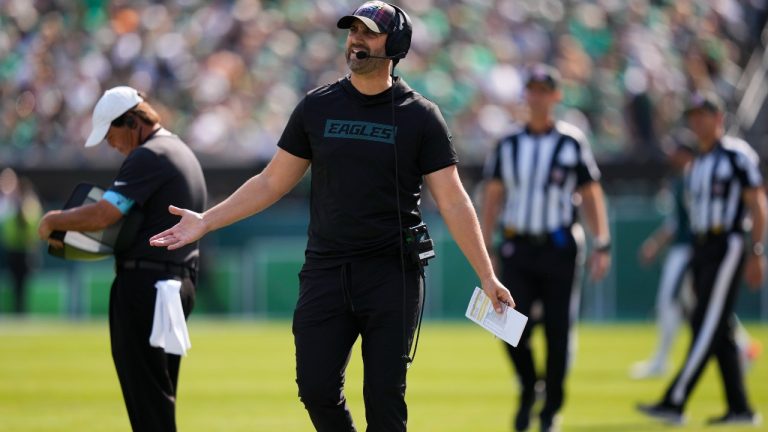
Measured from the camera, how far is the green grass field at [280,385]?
35.2ft

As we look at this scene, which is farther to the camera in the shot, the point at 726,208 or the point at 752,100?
the point at 752,100

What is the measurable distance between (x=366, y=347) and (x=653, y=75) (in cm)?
1967

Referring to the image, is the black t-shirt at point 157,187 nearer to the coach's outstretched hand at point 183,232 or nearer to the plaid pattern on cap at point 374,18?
the coach's outstretched hand at point 183,232

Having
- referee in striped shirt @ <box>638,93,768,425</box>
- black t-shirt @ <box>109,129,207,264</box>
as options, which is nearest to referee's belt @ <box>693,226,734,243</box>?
referee in striped shirt @ <box>638,93,768,425</box>

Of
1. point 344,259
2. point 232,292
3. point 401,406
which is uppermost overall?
point 344,259

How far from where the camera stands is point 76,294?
77.5 ft

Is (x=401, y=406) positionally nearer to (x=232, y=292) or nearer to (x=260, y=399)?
(x=260, y=399)

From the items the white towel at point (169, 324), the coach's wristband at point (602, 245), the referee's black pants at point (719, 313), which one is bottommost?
the referee's black pants at point (719, 313)

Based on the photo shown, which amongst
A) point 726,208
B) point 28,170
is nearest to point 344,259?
point 726,208

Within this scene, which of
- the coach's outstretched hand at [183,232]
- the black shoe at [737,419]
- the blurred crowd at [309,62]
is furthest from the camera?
the blurred crowd at [309,62]

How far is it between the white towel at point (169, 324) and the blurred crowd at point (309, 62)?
15.3 metres

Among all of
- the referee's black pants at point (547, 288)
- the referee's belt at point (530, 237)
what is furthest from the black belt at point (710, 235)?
the referee's belt at point (530, 237)

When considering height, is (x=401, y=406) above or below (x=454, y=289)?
above

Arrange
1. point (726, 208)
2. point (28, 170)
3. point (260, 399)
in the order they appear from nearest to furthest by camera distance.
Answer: point (726, 208), point (260, 399), point (28, 170)
